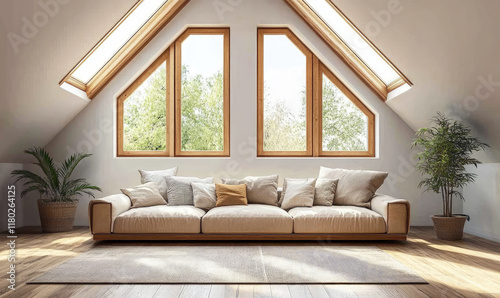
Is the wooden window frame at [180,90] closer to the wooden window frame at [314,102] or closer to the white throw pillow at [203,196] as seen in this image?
the wooden window frame at [314,102]

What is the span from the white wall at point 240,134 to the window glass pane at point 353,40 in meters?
0.40

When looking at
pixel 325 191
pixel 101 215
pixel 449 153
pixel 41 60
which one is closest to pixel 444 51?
pixel 449 153

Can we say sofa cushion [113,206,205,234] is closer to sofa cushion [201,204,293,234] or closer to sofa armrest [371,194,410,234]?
sofa cushion [201,204,293,234]

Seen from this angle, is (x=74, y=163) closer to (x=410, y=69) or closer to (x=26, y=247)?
(x=26, y=247)

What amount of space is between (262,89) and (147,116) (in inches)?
71.6

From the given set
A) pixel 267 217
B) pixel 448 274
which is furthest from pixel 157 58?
pixel 448 274

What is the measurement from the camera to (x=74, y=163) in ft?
23.6

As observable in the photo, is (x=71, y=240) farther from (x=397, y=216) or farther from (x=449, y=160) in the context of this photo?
(x=449, y=160)

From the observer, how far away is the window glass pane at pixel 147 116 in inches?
297

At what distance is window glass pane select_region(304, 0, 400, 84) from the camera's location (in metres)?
6.71

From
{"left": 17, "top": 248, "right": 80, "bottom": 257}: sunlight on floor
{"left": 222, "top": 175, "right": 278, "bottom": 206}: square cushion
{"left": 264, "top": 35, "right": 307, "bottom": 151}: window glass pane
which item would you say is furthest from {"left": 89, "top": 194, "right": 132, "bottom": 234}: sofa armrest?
{"left": 264, "top": 35, "right": 307, "bottom": 151}: window glass pane

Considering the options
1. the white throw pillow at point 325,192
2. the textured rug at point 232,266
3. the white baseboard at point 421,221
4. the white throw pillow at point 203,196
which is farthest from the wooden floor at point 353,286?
the white baseboard at point 421,221

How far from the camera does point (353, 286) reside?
378 centimetres

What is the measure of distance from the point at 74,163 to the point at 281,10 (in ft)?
12.6
